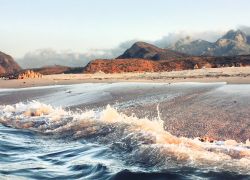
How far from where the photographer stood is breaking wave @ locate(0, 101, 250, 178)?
6.99m

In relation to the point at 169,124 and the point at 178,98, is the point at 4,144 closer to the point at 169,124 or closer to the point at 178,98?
the point at 169,124

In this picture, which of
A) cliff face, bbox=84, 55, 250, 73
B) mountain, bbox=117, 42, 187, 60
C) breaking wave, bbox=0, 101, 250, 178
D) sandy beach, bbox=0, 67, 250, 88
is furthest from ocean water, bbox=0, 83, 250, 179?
mountain, bbox=117, 42, 187, 60

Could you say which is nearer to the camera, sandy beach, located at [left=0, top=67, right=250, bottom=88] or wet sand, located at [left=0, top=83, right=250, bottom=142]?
wet sand, located at [left=0, top=83, right=250, bottom=142]

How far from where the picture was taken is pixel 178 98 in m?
14.1

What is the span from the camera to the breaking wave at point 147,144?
Answer: 6988 millimetres

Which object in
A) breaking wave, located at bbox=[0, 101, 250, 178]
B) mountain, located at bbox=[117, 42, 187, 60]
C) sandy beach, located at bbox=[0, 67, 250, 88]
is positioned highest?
mountain, located at bbox=[117, 42, 187, 60]

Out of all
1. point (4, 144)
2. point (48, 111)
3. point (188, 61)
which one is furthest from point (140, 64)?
point (4, 144)

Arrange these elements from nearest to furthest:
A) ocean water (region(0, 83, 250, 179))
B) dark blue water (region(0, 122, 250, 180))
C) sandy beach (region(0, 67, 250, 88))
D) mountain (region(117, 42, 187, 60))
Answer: dark blue water (region(0, 122, 250, 180))
ocean water (region(0, 83, 250, 179))
sandy beach (region(0, 67, 250, 88))
mountain (region(117, 42, 187, 60))

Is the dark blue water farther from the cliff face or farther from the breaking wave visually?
the cliff face

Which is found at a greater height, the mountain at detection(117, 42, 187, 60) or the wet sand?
the mountain at detection(117, 42, 187, 60)

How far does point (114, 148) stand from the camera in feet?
28.8

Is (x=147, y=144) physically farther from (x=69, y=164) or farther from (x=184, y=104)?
(x=184, y=104)

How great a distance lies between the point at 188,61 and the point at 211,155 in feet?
145

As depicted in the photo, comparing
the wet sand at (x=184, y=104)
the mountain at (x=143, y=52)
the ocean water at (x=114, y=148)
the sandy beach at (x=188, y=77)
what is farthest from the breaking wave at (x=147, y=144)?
the mountain at (x=143, y=52)
